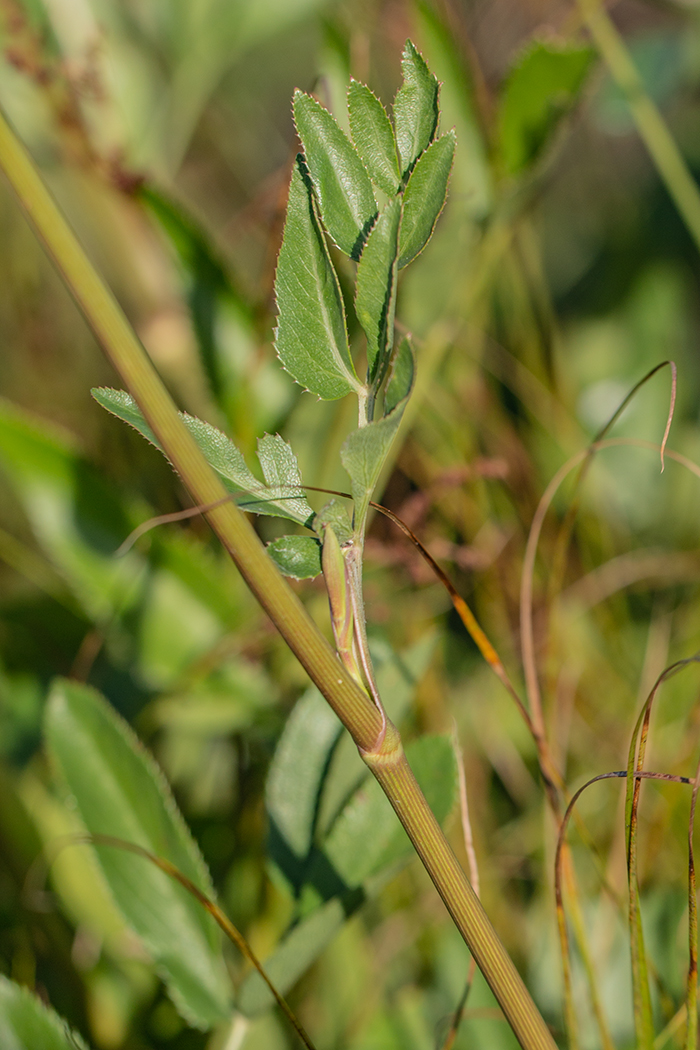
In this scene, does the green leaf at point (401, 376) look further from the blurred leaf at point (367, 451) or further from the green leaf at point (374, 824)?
the green leaf at point (374, 824)

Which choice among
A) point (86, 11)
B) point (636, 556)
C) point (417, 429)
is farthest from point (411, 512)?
point (86, 11)

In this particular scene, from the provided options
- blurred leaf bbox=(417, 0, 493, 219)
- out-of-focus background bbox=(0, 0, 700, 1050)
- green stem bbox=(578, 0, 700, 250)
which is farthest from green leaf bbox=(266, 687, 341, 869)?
green stem bbox=(578, 0, 700, 250)

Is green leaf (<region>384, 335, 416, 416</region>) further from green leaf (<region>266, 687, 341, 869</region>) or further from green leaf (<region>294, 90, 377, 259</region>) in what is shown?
green leaf (<region>266, 687, 341, 869</region>)

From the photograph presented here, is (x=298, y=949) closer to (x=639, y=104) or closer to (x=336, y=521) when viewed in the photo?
(x=336, y=521)

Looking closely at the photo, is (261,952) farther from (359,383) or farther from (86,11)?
(86,11)

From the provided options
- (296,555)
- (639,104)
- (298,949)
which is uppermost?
(639,104)

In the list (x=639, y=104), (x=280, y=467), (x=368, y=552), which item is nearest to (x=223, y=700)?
(x=368, y=552)

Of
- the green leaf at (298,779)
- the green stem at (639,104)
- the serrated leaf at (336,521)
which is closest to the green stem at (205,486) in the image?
the serrated leaf at (336,521)
